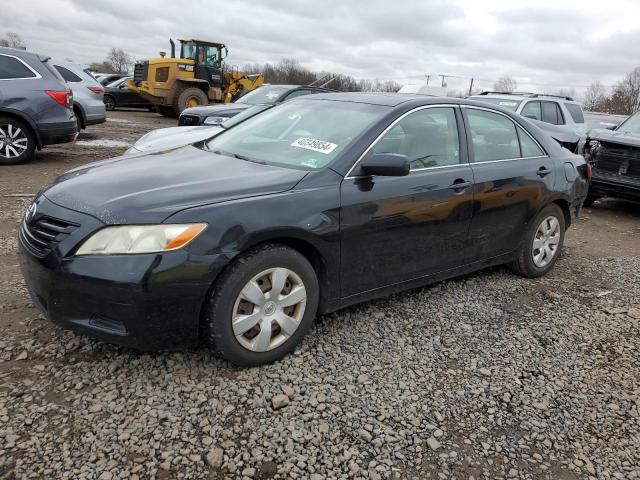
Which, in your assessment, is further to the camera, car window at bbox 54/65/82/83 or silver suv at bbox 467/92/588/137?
car window at bbox 54/65/82/83

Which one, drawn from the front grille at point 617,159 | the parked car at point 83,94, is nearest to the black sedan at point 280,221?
the front grille at point 617,159

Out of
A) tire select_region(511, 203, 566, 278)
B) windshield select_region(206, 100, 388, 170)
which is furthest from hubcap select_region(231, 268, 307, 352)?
tire select_region(511, 203, 566, 278)

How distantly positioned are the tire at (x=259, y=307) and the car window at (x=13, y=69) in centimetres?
755

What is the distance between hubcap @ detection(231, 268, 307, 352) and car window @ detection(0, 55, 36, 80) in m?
7.59

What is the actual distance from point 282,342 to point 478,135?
2305mm

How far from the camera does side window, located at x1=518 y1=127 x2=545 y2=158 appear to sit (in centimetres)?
449

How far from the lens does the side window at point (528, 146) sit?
4492mm

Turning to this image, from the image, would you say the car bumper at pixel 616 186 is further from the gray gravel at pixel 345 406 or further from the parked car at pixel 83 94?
the parked car at pixel 83 94

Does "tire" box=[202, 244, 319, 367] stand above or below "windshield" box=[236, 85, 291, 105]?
below

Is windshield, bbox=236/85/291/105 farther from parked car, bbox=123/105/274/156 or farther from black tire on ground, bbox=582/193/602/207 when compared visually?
black tire on ground, bbox=582/193/602/207

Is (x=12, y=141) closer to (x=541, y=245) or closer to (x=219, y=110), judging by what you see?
(x=219, y=110)

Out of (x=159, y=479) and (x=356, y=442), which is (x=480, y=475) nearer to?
(x=356, y=442)

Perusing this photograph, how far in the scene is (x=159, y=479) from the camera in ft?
7.14

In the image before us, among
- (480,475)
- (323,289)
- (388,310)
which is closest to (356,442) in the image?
(480,475)
